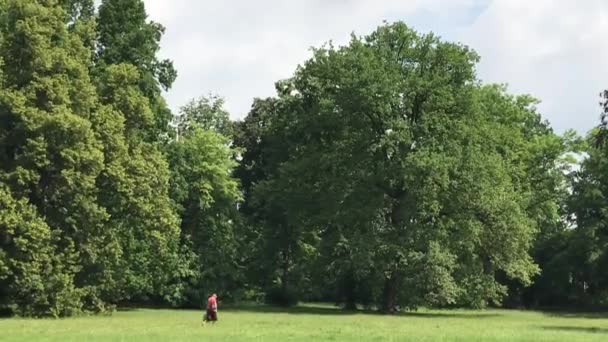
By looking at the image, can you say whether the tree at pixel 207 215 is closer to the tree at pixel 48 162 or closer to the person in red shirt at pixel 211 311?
the tree at pixel 48 162

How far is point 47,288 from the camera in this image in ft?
144

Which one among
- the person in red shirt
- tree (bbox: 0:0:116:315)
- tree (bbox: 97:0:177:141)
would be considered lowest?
the person in red shirt

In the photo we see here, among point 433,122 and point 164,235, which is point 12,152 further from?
point 433,122

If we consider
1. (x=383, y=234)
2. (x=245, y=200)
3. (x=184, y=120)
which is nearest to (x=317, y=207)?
(x=383, y=234)

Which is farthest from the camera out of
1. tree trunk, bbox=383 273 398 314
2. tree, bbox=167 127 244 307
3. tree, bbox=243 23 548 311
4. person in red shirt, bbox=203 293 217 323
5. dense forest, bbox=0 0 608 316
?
tree, bbox=167 127 244 307

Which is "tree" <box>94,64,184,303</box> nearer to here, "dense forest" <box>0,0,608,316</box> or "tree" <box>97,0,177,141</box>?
"dense forest" <box>0,0,608,316</box>

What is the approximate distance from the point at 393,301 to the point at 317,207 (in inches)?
340

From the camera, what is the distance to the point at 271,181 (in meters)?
60.1

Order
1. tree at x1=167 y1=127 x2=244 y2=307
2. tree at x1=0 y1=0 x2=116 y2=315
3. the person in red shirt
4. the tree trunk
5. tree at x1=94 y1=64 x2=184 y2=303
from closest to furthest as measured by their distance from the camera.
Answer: the person in red shirt
tree at x1=0 y1=0 x2=116 y2=315
tree at x1=94 y1=64 x2=184 y2=303
the tree trunk
tree at x1=167 y1=127 x2=244 y2=307

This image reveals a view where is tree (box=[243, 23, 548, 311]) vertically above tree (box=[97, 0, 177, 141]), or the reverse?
tree (box=[97, 0, 177, 141])

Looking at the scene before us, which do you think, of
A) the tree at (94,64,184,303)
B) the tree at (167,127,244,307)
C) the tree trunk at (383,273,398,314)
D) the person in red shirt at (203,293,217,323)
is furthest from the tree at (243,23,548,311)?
the person in red shirt at (203,293,217,323)

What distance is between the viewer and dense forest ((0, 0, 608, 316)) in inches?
1770

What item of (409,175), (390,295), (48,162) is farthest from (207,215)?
(48,162)

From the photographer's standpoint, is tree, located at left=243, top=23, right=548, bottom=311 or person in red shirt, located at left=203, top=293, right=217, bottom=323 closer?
person in red shirt, located at left=203, top=293, right=217, bottom=323
